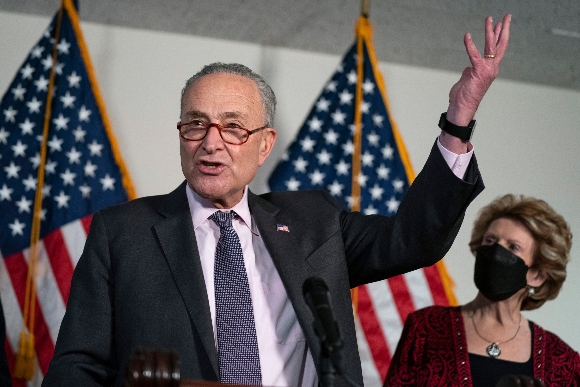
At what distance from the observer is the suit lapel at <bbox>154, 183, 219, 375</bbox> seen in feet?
5.72

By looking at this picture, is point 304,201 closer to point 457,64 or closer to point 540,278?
point 540,278

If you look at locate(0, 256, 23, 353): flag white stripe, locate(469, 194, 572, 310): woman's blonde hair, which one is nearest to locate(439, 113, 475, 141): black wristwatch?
locate(469, 194, 572, 310): woman's blonde hair

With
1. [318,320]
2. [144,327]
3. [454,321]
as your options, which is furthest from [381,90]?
[318,320]

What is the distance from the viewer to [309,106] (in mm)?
4711

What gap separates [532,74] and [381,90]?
1.30 m

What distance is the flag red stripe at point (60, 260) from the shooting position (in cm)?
365

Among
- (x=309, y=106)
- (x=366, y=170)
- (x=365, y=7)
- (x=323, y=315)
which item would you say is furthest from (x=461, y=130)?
(x=309, y=106)

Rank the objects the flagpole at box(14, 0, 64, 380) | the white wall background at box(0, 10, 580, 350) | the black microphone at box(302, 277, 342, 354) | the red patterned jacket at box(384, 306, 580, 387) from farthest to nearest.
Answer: the white wall background at box(0, 10, 580, 350)
the flagpole at box(14, 0, 64, 380)
the red patterned jacket at box(384, 306, 580, 387)
the black microphone at box(302, 277, 342, 354)

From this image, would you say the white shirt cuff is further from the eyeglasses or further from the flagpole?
the flagpole

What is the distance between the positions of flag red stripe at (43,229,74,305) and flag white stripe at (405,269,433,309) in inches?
61.0

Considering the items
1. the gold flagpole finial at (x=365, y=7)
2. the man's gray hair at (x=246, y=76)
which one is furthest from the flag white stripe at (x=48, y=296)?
the man's gray hair at (x=246, y=76)

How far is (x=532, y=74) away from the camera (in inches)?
198

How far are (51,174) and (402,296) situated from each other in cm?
171

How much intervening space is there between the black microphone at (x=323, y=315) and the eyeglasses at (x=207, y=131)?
541 mm
